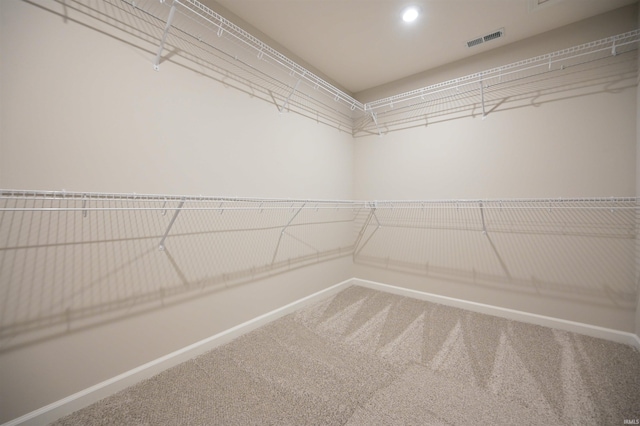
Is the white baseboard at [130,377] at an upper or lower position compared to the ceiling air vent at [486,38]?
lower

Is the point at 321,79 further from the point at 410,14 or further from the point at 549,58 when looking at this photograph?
the point at 549,58

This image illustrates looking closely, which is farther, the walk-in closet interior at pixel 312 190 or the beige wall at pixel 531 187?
the beige wall at pixel 531 187

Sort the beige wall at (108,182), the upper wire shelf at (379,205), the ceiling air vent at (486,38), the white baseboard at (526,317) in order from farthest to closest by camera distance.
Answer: the ceiling air vent at (486,38), the white baseboard at (526,317), the upper wire shelf at (379,205), the beige wall at (108,182)

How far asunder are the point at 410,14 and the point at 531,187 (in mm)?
1662

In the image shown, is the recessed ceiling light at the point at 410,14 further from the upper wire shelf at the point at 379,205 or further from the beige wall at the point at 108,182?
the upper wire shelf at the point at 379,205

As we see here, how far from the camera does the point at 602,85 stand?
1852 millimetres

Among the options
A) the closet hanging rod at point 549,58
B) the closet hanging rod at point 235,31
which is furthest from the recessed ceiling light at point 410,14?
the closet hanging rod at point 235,31

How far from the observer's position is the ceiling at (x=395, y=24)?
1735 millimetres

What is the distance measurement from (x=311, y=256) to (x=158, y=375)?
58.0 inches

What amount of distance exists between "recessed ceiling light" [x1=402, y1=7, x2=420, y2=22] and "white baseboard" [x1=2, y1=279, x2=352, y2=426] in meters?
2.50

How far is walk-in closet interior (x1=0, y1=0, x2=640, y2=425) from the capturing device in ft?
3.76

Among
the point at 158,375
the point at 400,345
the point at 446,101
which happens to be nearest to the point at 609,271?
the point at 400,345

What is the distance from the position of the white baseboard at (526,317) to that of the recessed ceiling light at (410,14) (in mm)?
2423

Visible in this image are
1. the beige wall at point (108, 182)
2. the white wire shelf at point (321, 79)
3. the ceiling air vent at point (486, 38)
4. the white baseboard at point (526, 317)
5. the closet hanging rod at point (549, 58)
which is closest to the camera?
the beige wall at point (108, 182)
